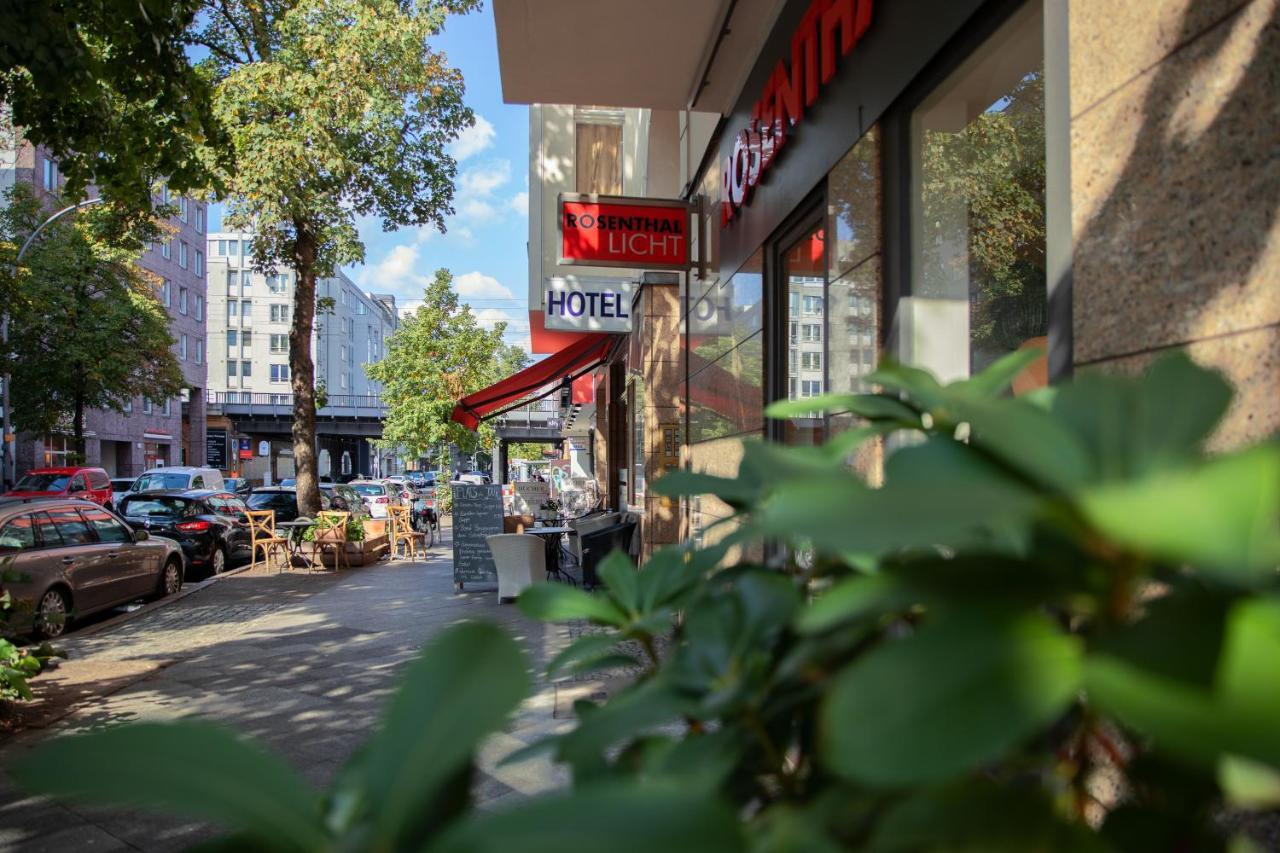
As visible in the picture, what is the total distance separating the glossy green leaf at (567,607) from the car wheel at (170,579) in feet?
42.9

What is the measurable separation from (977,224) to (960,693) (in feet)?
12.6

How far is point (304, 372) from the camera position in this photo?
56.1ft

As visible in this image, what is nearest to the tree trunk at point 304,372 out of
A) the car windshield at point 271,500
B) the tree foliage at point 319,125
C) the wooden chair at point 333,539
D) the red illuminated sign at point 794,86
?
the tree foliage at point 319,125

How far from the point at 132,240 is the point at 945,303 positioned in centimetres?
1881

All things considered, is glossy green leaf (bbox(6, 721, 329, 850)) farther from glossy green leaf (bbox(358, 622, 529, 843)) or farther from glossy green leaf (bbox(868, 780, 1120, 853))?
glossy green leaf (bbox(868, 780, 1120, 853))

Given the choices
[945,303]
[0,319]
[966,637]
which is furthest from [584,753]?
[0,319]

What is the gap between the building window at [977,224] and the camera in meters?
3.60

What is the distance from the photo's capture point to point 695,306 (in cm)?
862

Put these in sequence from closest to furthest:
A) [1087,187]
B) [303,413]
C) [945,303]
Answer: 1. [1087,187]
2. [945,303]
3. [303,413]

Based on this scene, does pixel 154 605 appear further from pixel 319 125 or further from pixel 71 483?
pixel 71 483

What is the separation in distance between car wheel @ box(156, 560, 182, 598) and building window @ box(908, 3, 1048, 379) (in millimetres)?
11919

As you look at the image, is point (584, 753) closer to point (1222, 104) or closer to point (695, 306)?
point (1222, 104)

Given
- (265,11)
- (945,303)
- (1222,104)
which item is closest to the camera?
(1222,104)

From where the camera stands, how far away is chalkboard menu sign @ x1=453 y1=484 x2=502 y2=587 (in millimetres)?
11922
